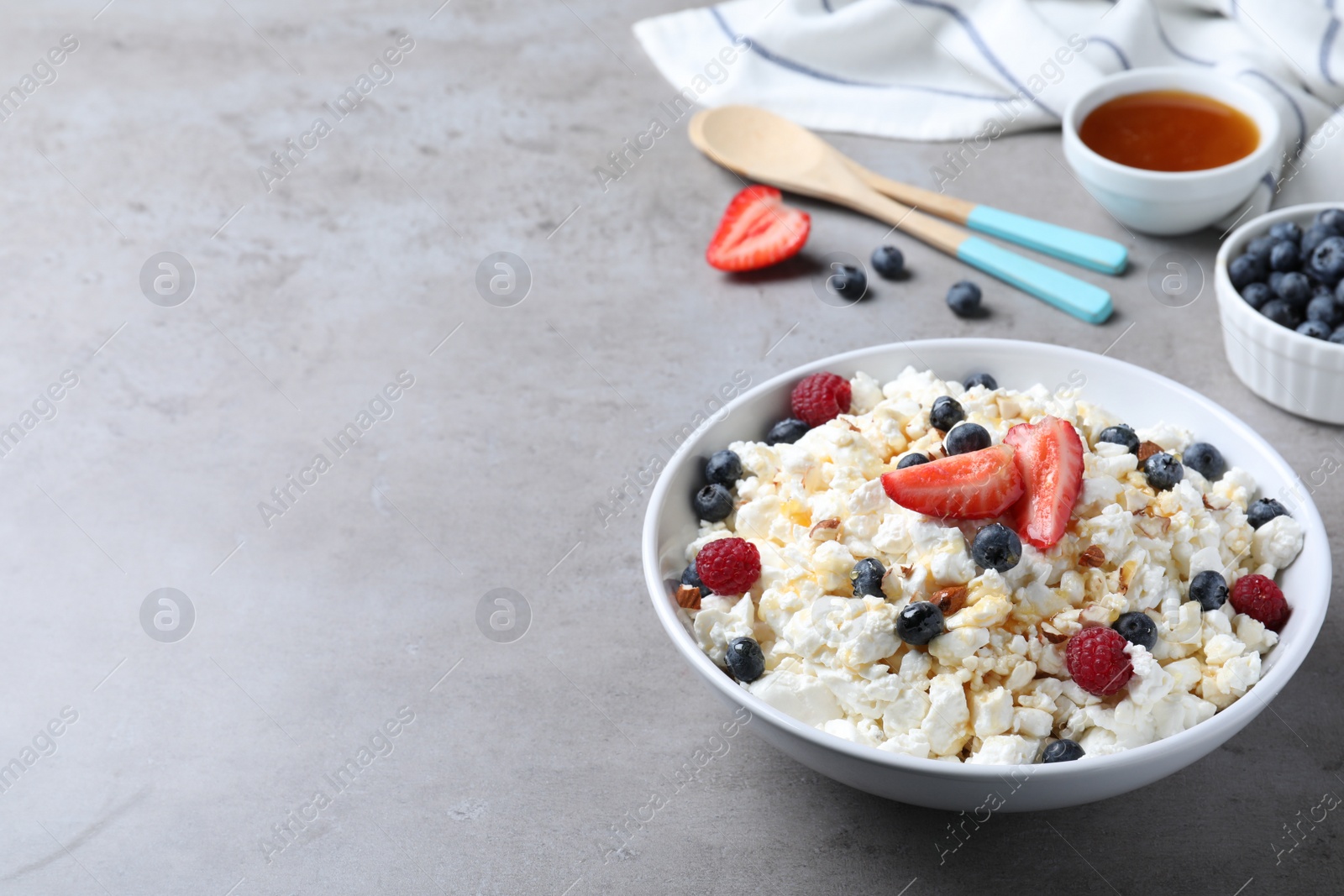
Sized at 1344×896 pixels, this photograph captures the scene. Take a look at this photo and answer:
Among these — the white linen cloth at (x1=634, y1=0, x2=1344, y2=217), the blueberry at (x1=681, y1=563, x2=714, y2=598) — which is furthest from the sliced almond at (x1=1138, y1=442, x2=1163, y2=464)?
the white linen cloth at (x1=634, y1=0, x2=1344, y2=217)

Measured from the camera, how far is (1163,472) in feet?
5.02

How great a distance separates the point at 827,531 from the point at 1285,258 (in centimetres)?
105

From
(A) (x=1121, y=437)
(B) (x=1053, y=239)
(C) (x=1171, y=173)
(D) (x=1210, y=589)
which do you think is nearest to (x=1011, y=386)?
(A) (x=1121, y=437)

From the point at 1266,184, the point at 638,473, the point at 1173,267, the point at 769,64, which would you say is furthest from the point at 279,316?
the point at 1266,184

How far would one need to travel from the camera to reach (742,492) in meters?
1.62

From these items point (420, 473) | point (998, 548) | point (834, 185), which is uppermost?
point (998, 548)

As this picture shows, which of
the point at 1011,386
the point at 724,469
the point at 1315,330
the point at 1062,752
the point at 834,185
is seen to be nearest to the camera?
the point at 1062,752

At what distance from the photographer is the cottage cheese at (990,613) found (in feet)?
4.40

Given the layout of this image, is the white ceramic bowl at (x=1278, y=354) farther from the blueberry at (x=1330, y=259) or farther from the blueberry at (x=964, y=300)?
the blueberry at (x=964, y=300)

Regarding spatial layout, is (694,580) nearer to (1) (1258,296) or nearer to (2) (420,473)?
(2) (420,473)

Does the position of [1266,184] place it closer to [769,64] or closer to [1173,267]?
[1173,267]

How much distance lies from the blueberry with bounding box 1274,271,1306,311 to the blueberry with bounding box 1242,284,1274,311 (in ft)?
0.06

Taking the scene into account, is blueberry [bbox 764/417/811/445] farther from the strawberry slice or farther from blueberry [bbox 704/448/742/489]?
the strawberry slice

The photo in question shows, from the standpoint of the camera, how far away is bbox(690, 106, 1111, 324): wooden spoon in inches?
87.7
